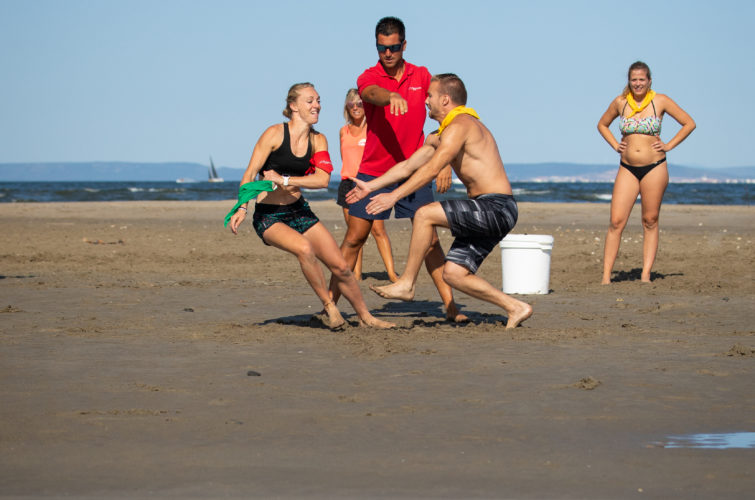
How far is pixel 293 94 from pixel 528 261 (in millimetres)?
3443

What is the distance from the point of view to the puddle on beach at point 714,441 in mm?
3785

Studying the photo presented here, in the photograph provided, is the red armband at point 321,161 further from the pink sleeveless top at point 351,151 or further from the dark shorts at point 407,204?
the pink sleeveless top at point 351,151

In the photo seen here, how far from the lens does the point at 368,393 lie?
15.6 feet

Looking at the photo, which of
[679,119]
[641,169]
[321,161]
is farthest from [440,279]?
[679,119]

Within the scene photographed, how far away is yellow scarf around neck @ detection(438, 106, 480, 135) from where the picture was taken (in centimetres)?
669

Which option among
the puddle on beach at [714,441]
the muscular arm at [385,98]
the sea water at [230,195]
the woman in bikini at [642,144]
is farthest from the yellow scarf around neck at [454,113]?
the sea water at [230,195]

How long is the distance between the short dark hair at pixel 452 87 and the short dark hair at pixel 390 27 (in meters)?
0.55

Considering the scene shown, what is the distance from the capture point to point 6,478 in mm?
3340

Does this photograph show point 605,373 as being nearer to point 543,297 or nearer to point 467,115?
point 467,115

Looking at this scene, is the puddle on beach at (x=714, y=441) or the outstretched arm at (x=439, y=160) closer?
the puddle on beach at (x=714, y=441)

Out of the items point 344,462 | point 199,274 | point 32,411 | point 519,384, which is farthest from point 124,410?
→ point 199,274

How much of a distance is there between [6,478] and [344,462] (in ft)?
4.03

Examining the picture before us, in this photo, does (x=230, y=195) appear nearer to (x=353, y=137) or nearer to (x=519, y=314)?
(x=353, y=137)

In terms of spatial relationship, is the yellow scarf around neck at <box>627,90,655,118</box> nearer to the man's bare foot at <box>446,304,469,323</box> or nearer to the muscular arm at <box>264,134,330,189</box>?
the man's bare foot at <box>446,304,469,323</box>
